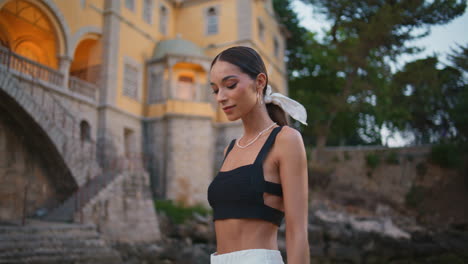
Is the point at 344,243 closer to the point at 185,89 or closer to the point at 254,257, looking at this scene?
the point at 185,89

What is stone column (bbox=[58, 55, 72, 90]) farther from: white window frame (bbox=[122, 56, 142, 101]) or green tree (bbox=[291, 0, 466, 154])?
green tree (bbox=[291, 0, 466, 154])

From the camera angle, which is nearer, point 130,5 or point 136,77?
point 130,5

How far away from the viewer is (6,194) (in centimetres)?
1203

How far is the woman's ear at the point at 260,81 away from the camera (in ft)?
6.82

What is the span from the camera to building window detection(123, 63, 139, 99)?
18.0 metres

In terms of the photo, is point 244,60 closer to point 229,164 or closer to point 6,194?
point 229,164

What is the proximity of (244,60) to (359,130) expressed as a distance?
25.7m

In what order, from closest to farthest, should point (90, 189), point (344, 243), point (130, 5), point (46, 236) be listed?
point (46, 236) → point (90, 189) → point (344, 243) → point (130, 5)

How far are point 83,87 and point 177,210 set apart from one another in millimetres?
6282

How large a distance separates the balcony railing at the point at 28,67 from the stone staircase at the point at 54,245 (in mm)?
4676

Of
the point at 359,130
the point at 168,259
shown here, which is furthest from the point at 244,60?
the point at 359,130

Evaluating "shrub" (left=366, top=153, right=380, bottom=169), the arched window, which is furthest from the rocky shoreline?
the arched window

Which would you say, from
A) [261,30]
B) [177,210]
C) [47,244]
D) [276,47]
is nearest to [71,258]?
[47,244]

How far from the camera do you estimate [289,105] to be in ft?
7.21
